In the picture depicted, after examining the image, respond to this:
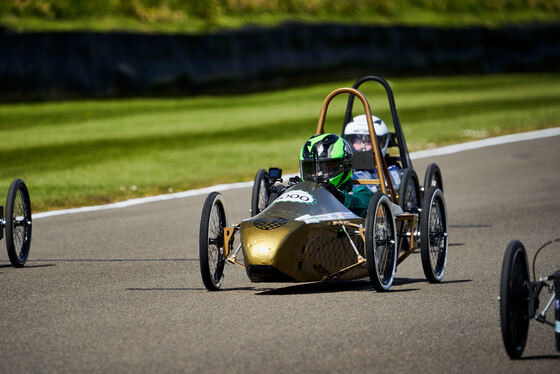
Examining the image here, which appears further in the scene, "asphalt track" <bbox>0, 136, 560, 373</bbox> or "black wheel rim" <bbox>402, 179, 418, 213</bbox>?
"black wheel rim" <bbox>402, 179, 418, 213</bbox>

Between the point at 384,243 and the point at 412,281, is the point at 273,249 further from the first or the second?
the point at 412,281

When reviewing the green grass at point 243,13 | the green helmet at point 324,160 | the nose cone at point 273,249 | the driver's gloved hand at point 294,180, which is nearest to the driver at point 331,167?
the green helmet at point 324,160

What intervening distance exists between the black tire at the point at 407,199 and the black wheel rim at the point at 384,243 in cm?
81

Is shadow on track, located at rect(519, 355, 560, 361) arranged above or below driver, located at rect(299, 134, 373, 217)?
below

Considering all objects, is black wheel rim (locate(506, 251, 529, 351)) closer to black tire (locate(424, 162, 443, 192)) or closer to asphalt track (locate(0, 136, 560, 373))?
asphalt track (locate(0, 136, 560, 373))

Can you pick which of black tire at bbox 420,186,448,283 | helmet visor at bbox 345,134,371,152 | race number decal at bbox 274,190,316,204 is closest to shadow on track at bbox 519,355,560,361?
black tire at bbox 420,186,448,283

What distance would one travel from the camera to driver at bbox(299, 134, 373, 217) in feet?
29.3

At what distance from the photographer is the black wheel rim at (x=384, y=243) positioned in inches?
329

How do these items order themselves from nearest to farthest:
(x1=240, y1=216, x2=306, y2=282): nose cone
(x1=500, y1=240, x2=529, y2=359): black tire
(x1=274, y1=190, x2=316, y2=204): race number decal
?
(x1=500, y1=240, x2=529, y2=359): black tire → (x1=240, y1=216, x2=306, y2=282): nose cone → (x1=274, y1=190, x2=316, y2=204): race number decal

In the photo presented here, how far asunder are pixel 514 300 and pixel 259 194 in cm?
408

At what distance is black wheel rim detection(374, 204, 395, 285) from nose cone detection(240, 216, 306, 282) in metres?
0.82

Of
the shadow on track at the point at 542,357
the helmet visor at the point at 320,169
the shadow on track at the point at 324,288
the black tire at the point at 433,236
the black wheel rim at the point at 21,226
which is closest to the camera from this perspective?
the shadow on track at the point at 542,357

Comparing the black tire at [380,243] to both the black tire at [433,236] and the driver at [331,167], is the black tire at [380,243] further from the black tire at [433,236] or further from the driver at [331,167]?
the driver at [331,167]

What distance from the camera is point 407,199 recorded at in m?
10.8
